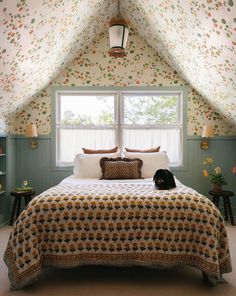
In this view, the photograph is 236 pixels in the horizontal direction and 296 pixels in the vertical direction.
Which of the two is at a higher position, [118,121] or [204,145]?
[118,121]

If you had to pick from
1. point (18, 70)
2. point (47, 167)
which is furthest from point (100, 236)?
point (47, 167)

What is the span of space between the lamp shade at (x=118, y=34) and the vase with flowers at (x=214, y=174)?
7.70 feet

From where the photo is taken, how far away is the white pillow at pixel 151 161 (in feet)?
14.0

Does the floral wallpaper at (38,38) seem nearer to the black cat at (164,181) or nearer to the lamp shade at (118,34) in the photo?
the lamp shade at (118,34)

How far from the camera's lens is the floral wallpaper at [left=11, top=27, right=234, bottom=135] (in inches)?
201

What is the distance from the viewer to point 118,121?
518 centimetres

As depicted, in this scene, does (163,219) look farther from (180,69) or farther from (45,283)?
(180,69)

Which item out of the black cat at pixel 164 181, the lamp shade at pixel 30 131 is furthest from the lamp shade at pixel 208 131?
the lamp shade at pixel 30 131

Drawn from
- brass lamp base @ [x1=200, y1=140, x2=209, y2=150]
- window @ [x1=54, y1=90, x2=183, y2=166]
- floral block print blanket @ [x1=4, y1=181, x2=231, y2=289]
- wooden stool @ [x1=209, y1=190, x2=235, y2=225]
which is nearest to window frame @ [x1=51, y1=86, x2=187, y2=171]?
window @ [x1=54, y1=90, x2=183, y2=166]

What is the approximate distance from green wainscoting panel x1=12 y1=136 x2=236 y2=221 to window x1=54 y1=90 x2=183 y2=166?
167mm

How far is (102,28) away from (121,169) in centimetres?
224

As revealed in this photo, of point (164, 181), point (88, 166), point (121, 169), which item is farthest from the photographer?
point (88, 166)

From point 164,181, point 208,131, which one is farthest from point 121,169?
point 208,131

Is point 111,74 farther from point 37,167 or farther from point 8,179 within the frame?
point 8,179
